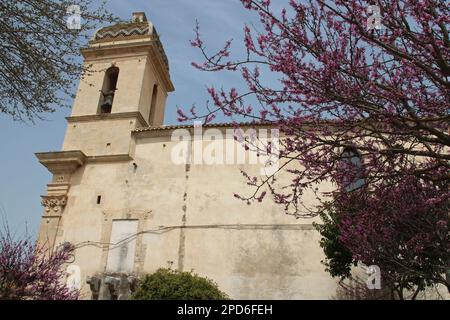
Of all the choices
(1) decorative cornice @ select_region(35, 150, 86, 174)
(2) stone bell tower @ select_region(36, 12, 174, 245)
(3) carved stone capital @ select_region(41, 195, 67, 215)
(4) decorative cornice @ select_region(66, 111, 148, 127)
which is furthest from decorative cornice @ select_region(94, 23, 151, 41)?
(3) carved stone capital @ select_region(41, 195, 67, 215)

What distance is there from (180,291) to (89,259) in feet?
18.3

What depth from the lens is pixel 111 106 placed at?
18.8 m

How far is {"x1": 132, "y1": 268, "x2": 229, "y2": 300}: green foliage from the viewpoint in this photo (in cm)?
1143

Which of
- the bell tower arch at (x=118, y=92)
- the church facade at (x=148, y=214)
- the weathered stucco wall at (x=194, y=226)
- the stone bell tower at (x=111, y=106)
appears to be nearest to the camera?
the weathered stucco wall at (x=194, y=226)

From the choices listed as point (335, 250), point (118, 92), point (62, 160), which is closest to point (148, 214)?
point (62, 160)

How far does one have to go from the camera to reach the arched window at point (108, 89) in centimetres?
1900

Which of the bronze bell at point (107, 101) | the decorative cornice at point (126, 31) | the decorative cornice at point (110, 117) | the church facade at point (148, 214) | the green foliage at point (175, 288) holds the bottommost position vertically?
the green foliage at point (175, 288)

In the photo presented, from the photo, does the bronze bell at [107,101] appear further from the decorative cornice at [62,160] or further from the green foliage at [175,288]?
the green foliage at [175,288]

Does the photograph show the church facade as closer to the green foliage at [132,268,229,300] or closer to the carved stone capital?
the carved stone capital

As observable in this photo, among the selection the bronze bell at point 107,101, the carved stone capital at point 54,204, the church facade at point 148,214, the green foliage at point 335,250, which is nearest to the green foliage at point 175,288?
the church facade at point 148,214

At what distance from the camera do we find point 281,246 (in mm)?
14633

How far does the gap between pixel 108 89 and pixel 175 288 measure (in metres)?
11.5

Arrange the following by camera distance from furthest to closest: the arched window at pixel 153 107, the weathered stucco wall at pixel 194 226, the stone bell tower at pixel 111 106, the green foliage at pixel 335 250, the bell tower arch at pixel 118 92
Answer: the arched window at pixel 153 107 < the bell tower arch at pixel 118 92 < the stone bell tower at pixel 111 106 < the weathered stucco wall at pixel 194 226 < the green foliage at pixel 335 250
